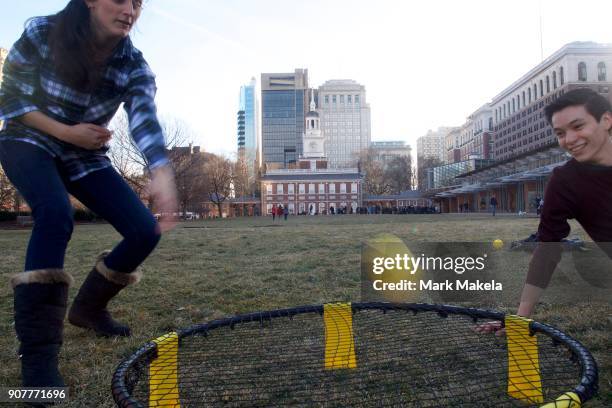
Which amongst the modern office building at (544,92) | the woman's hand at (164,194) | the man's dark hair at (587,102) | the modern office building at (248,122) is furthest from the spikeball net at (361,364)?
the modern office building at (248,122)

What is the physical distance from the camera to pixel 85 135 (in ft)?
6.20

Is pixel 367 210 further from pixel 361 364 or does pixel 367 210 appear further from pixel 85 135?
pixel 85 135

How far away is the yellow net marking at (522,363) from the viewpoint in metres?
1.57

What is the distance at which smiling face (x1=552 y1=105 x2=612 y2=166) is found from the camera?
7.25 feet

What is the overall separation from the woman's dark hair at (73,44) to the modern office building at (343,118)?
408 feet

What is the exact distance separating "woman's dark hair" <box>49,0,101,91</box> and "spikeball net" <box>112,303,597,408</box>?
118 centimetres

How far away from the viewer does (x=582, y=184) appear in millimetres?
2275

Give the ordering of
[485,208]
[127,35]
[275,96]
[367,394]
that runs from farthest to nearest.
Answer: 1. [275,96]
2. [485,208]
3. [127,35]
4. [367,394]

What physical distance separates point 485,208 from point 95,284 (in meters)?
47.3

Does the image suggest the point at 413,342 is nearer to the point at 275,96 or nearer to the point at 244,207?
the point at 244,207

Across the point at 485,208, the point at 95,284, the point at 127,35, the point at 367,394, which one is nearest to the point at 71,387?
the point at 95,284

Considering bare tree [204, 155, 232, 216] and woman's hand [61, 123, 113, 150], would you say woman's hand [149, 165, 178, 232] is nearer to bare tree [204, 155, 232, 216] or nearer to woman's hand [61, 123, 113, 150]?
woman's hand [61, 123, 113, 150]

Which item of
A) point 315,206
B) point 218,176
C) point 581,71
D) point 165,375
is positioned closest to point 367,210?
point 315,206

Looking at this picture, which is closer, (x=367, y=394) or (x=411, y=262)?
(x=367, y=394)
